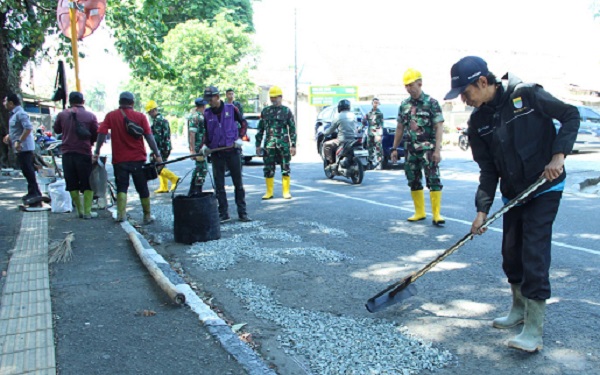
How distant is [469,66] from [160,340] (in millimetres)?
2549

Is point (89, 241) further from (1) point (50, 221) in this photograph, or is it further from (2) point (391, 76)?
(2) point (391, 76)

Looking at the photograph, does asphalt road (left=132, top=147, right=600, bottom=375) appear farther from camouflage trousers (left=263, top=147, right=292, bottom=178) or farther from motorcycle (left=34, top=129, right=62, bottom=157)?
motorcycle (left=34, top=129, right=62, bottom=157)

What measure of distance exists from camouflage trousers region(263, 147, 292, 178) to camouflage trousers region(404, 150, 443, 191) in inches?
109

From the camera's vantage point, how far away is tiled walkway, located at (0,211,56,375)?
328 cm

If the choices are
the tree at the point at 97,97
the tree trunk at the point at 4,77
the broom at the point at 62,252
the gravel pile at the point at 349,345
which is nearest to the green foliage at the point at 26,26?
the tree trunk at the point at 4,77

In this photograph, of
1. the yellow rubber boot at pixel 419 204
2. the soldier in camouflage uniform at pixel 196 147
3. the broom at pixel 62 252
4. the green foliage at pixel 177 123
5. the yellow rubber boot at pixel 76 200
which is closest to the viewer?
the broom at pixel 62 252

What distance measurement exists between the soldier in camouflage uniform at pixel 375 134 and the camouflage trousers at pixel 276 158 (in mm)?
5375

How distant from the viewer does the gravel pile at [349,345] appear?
124 inches

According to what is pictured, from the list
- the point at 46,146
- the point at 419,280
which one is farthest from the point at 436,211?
the point at 46,146

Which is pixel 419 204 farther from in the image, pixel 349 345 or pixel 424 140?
pixel 349 345

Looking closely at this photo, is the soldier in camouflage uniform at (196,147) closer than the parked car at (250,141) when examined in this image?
Yes

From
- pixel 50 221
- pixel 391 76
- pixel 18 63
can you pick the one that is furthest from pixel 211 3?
pixel 50 221

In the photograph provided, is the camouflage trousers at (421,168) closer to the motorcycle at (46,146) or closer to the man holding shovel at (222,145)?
the man holding shovel at (222,145)

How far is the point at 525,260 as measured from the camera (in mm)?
3271
